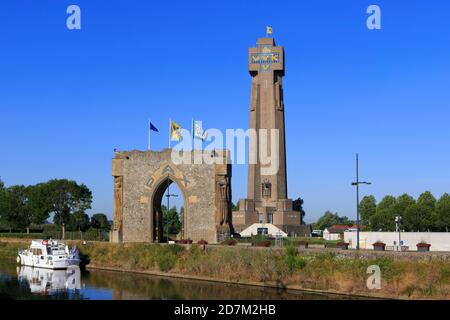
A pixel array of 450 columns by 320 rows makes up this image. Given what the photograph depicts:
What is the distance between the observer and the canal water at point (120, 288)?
107 ft

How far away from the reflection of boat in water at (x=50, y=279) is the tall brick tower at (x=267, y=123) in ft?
157

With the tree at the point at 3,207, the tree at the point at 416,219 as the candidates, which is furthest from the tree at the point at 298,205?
the tree at the point at 3,207

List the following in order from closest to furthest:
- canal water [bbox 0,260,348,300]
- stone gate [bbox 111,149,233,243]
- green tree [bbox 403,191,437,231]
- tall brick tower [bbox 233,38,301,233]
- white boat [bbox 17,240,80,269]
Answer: canal water [bbox 0,260,348,300] → white boat [bbox 17,240,80,269] → stone gate [bbox 111,149,233,243] → green tree [bbox 403,191,437,231] → tall brick tower [bbox 233,38,301,233]

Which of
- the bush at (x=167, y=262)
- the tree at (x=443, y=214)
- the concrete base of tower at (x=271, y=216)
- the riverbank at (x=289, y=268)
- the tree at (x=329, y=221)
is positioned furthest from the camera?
the tree at (x=329, y=221)

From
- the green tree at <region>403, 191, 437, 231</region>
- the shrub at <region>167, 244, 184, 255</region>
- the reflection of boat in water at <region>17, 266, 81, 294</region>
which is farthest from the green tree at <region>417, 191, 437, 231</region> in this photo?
the reflection of boat in water at <region>17, 266, 81, 294</region>

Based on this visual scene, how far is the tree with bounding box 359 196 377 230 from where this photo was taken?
121 metres

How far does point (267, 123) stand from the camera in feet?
317

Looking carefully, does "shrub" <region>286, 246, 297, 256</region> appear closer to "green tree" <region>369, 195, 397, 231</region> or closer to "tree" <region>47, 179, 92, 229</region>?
"tree" <region>47, 179, 92, 229</region>

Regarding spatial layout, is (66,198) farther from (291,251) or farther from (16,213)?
A: (291,251)

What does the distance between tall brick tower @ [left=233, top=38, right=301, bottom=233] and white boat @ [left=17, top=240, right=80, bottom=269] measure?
45.4m

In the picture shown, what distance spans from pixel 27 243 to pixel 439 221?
197 ft

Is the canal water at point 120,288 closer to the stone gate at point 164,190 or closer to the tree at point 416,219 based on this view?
the stone gate at point 164,190
